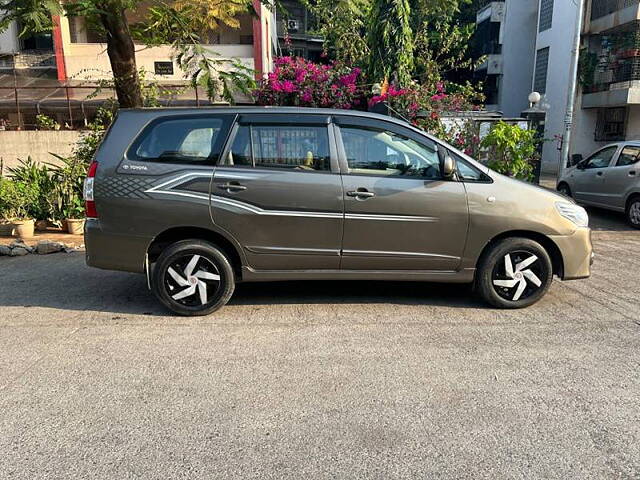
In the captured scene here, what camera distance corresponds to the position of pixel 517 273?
5203 mm

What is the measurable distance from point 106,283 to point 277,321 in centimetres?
250

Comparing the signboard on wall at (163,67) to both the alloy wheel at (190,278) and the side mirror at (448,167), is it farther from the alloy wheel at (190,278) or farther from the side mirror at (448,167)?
the side mirror at (448,167)

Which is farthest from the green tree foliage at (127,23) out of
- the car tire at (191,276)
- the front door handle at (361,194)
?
the front door handle at (361,194)

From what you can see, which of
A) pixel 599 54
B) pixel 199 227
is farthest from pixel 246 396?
pixel 599 54

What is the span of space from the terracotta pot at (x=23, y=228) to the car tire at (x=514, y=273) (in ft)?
23.5

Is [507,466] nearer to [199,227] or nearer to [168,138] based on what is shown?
[199,227]

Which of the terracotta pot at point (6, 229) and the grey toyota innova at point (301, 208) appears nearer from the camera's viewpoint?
the grey toyota innova at point (301, 208)

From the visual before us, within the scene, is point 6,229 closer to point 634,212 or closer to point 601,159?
point 634,212

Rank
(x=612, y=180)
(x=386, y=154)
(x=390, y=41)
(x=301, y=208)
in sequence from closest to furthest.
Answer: (x=301, y=208) → (x=386, y=154) → (x=612, y=180) → (x=390, y=41)

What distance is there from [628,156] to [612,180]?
0.52 m

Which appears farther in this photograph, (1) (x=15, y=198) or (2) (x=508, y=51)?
(2) (x=508, y=51)

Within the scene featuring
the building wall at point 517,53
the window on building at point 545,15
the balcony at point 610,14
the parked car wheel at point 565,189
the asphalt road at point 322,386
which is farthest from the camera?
the building wall at point 517,53

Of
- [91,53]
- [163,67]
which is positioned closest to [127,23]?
[163,67]

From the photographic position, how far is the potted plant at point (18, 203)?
8.70 metres
